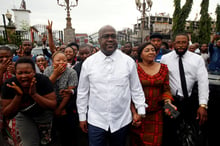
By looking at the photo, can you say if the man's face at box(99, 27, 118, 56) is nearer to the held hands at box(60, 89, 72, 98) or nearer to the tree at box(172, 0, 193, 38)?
the held hands at box(60, 89, 72, 98)

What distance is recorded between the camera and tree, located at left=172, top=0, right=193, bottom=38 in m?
17.4

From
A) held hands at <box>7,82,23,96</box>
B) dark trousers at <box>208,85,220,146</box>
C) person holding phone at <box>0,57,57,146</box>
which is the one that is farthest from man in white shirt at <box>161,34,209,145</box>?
held hands at <box>7,82,23,96</box>

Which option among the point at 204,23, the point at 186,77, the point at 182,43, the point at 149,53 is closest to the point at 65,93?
the point at 149,53

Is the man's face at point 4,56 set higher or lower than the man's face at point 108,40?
lower

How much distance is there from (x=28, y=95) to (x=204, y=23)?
22.0 metres

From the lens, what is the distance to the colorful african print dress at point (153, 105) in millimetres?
2112

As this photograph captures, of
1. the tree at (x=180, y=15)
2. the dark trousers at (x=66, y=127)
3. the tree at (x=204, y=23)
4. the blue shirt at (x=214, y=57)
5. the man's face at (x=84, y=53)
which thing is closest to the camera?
the dark trousers at (x=66, y=127)

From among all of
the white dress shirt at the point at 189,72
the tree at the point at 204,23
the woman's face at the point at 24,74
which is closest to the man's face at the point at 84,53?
the woman's face at the point at 24,74

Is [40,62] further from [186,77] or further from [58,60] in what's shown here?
[186,77]

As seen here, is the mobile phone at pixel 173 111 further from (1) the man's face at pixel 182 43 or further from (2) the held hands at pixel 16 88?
(2) the held hands at pixel 16 88

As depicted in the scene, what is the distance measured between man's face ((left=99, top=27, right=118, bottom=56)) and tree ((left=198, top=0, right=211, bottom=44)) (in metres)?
21.0

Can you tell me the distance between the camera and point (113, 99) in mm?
1753

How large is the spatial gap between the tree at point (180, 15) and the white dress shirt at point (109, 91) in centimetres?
1795

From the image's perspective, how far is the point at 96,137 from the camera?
70.9 inches
